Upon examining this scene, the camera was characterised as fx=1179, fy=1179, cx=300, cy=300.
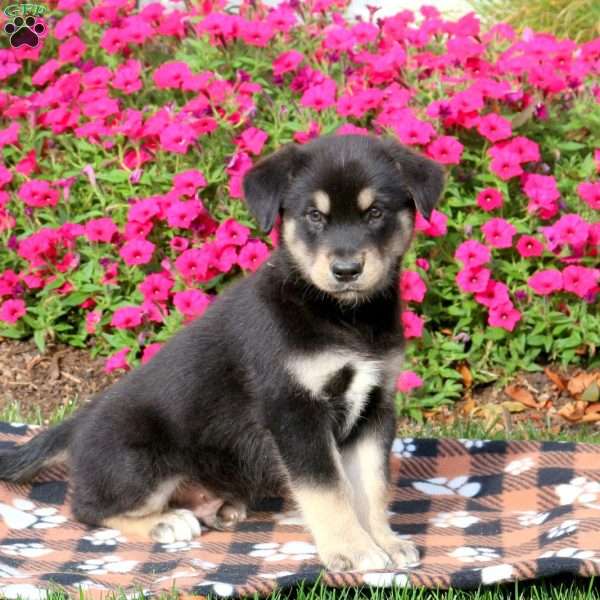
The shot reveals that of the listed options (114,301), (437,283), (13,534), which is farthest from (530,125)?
(13,534)

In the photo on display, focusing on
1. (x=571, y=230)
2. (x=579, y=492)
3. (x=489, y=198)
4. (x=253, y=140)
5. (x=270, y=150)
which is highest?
(x=253, y=140)

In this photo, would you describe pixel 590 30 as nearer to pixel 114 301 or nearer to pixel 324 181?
pixel 114 301

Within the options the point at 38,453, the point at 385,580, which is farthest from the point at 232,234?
the point at 385,580

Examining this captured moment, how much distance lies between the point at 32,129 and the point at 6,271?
82 cm

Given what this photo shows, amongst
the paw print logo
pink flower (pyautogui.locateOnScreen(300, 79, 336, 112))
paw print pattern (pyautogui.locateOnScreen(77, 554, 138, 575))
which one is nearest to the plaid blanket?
paw print pattern (pyautogui.locateOnScreen(77, 554, 138, 575))

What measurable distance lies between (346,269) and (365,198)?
0.90 feet

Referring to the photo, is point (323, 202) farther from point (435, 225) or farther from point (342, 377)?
point (435, 225)

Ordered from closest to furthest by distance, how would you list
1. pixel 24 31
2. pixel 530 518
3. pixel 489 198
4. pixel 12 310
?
1. pixel 530 518
2. pixel 489 198
3. pixel 12 310
4. pixel 24 31

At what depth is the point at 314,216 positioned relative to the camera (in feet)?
13.1

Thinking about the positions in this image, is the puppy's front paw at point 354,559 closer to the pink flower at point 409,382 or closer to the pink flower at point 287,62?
the pink flower at point 409,382

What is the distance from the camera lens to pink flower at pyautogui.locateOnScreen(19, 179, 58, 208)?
239 inches

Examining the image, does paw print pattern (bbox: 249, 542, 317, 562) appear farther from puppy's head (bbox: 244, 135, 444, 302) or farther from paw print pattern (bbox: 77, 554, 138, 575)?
puppy's head (bbox: 244, 135, 444, 302)

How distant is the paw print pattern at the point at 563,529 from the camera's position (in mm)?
4059

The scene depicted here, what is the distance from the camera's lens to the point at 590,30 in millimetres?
8914
